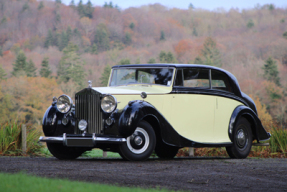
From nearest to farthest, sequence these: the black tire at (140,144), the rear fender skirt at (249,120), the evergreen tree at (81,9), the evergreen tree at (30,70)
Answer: the black tire at (140,144), the rear fender skirt at (249,120), the evergreen tree at (30,70), the evergreen tree at (81,9)

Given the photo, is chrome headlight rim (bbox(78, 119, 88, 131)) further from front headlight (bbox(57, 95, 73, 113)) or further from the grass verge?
the grass verge

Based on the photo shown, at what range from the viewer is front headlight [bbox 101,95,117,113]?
25.0ft

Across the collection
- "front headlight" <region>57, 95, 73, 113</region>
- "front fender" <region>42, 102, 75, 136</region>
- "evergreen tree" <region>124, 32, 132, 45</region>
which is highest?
"evergreen tree" <region>124, 32, 132, 45</region>

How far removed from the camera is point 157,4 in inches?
6344

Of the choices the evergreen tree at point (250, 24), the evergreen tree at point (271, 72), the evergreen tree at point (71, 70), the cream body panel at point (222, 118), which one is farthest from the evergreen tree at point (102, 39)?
the cream body panel at point (222, 118)

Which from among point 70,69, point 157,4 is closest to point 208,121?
point 70,69

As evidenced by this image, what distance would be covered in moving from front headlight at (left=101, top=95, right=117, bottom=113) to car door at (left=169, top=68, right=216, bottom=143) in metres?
1.39

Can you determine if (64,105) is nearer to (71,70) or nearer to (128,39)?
(71,70)

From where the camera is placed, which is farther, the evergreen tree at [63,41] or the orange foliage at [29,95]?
the evergreen tree at [63,41]

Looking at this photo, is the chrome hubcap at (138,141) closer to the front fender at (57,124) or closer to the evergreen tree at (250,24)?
the front fender at (57,124)

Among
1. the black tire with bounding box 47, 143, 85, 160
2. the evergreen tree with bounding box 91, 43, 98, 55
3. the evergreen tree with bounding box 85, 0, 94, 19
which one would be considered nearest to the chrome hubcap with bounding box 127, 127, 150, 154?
the black tire with bounding box 47, 143, 85, 160

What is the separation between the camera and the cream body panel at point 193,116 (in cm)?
854

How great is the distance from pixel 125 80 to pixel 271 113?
7643 cm

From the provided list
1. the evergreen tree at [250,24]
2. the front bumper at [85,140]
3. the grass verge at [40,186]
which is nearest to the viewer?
the grass verge at [40,186]
